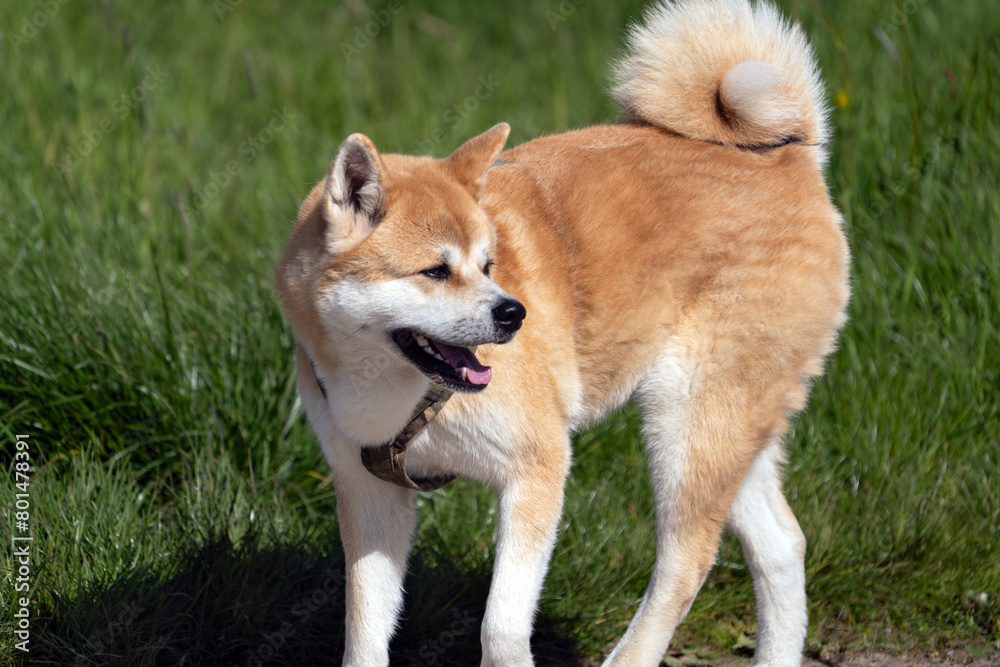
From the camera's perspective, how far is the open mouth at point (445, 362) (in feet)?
8.82

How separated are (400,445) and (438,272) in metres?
0.52

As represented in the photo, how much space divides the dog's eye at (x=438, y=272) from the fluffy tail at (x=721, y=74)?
1183 mm

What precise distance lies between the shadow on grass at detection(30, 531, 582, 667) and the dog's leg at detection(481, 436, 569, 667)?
57cm

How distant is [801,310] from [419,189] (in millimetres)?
1347

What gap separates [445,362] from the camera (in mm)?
2750

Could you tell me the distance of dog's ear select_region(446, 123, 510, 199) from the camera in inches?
117

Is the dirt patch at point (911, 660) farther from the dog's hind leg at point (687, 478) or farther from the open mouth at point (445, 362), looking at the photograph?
the open mouth at point (445, 362)

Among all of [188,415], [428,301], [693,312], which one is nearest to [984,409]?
[693,312]

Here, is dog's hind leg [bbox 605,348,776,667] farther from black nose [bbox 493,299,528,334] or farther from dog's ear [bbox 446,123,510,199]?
dog's ear [bbox 446,123,510,199]

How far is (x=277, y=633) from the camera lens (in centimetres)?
320

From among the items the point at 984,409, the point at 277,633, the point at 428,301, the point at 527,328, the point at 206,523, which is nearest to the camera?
the point at 428,301

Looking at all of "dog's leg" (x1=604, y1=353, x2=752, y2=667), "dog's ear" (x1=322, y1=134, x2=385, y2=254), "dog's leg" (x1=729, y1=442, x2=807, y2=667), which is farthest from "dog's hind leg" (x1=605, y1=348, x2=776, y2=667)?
"dog's ear" (x1=322, y1=134, x2=385, y2=254)

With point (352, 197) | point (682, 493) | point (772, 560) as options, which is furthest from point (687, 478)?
point (352, 197)

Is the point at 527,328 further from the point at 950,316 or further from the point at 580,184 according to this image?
the point at 950,316
